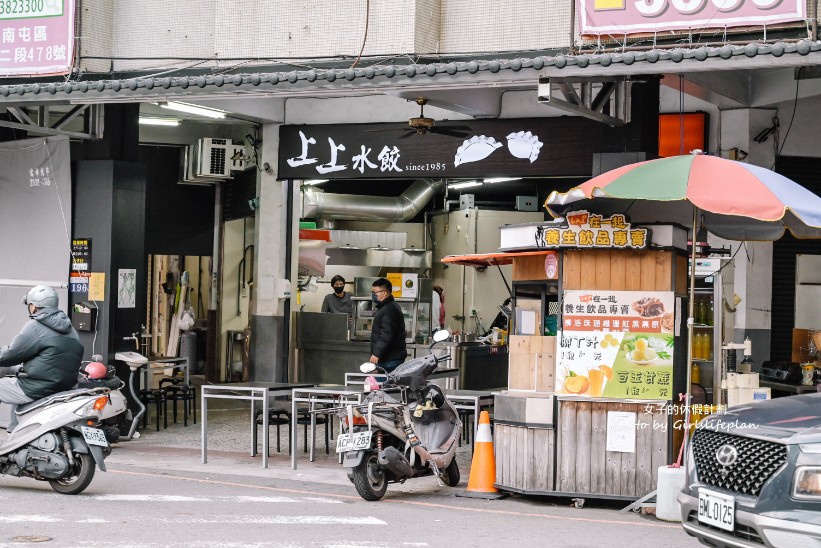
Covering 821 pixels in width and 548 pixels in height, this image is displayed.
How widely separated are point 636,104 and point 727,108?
3.71 meters

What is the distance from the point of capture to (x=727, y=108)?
14.8 meters

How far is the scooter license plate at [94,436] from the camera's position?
10.0 meters

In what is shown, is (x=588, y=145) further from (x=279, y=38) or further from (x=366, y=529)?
(x=366, y=529)

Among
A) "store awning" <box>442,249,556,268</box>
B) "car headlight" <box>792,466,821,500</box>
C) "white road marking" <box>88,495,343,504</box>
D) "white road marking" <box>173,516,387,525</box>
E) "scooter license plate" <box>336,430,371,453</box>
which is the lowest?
"white road marking" <box>88,495,343,504</box>

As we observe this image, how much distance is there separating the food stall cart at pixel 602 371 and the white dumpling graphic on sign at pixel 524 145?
440 cm

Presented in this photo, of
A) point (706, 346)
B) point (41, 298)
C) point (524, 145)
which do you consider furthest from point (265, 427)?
point (524, 145)

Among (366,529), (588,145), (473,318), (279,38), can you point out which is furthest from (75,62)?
(473,318)

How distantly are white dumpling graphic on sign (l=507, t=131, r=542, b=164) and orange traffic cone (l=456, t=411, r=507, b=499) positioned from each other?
5136 millimetres

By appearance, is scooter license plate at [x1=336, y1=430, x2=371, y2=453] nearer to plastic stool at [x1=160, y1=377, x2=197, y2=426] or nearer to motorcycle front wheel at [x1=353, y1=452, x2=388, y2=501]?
motorcycle front wheel at [x1=353, y1=452, x2=388, y2=501]

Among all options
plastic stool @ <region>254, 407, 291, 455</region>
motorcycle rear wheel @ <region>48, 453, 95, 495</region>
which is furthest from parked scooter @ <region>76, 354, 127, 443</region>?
plastic stool @ <region>254, 407, 291, 455</region>

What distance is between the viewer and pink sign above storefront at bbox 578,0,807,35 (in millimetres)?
10633

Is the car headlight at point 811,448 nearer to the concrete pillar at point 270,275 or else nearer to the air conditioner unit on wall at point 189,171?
the concrete pillar at point 270,275

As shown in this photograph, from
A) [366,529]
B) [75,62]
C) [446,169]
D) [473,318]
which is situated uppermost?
[75,62]

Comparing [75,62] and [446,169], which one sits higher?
[75,62]
